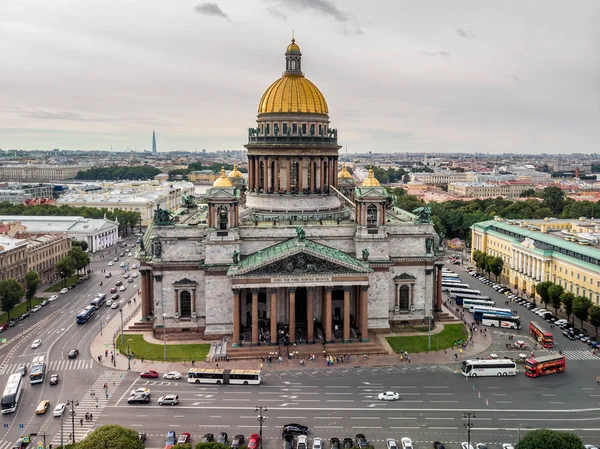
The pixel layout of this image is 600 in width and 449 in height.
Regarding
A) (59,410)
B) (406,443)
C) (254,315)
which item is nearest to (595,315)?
(406,443)

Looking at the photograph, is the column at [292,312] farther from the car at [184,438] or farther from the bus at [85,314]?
the bus at [85,314]

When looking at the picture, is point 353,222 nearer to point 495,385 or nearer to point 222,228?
point 222,228

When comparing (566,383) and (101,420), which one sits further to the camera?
(566,383)

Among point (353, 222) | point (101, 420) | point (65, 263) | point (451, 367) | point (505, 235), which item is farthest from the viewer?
point (505, 235)

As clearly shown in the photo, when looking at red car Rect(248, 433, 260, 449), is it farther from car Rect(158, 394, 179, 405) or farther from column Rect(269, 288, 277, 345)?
column Rect(269, 288, 277, 345)

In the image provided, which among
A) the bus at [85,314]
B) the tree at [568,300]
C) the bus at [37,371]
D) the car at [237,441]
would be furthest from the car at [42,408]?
the tree at [568,300]

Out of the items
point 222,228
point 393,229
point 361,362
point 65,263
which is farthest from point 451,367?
point 65,263
